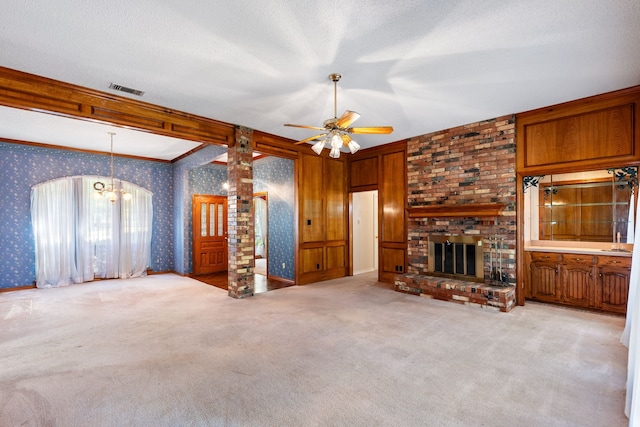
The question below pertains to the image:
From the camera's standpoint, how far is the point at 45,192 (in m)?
6.25

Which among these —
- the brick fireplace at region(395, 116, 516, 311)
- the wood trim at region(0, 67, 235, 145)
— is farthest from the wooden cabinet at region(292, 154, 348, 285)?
the wood trim at region(0, 67, 235, 145)

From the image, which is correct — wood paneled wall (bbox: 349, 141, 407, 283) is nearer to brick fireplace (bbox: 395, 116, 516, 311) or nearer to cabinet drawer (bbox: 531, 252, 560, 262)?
brick fireplace (bbox: 395, 116, 516, 311)

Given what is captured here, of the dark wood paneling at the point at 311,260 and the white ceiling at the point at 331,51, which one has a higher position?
the white ceiling at the point at 331,51

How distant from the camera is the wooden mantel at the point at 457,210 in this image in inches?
187

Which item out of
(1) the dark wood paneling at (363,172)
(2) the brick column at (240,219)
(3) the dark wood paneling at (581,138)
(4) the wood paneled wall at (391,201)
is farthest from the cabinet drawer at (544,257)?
(2) the brick column at (240,219)

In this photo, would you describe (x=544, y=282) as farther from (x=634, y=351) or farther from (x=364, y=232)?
(x=364, y=232)

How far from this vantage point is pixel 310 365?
2.75 m

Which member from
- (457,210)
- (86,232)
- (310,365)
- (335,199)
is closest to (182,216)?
(86,232)

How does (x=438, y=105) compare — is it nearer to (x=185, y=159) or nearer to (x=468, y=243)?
(x=468, y=243)

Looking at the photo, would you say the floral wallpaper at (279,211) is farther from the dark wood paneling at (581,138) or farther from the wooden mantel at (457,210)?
the dark wood paneling at (581,138)

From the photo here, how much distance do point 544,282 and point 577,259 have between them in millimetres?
560

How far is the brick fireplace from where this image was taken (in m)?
4.75

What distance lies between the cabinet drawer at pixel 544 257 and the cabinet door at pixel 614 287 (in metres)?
0.50

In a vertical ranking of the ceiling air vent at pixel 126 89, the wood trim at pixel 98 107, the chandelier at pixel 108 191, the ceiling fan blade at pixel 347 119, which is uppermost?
the ceiling air vent at pixel 126 89
